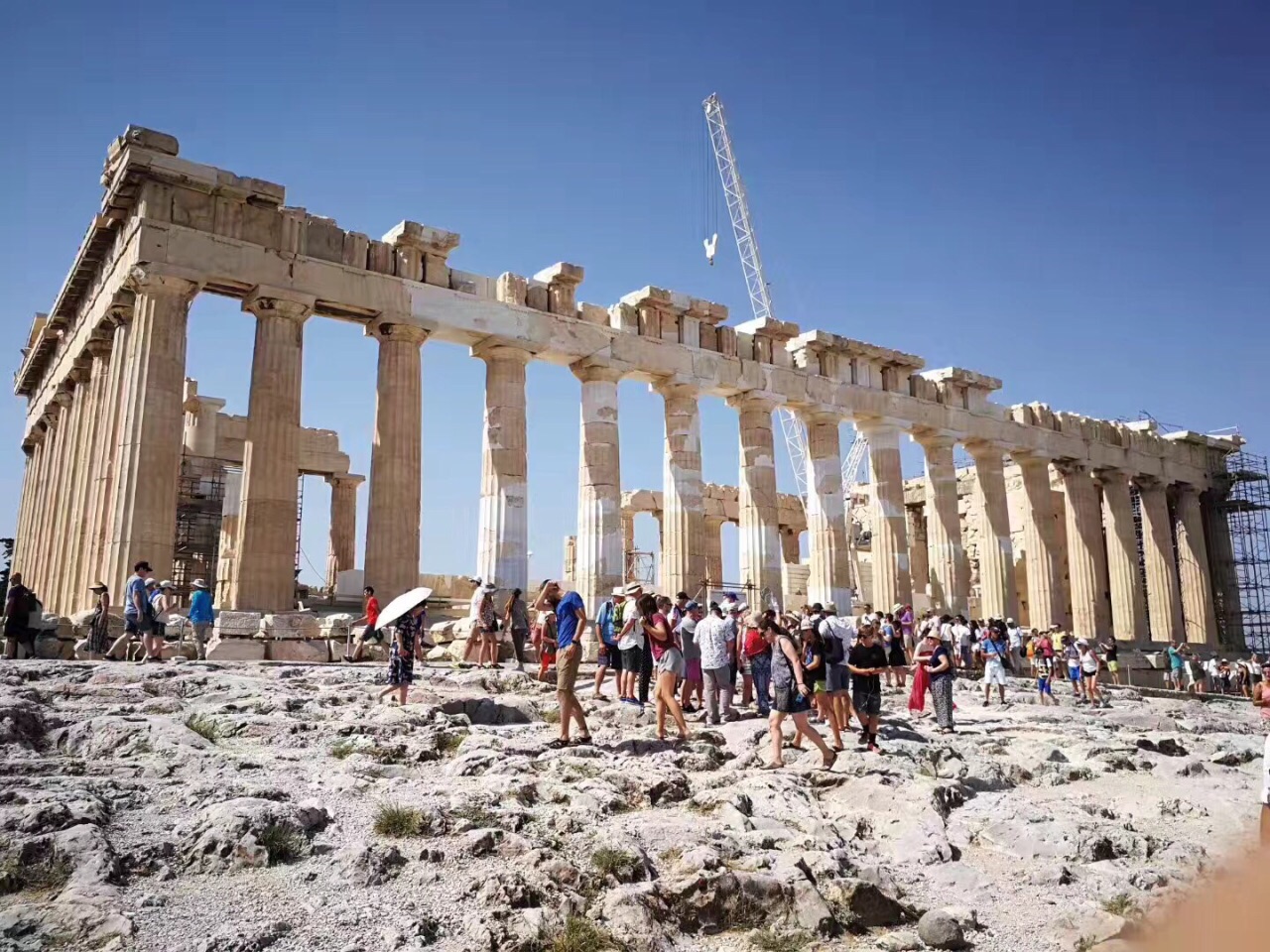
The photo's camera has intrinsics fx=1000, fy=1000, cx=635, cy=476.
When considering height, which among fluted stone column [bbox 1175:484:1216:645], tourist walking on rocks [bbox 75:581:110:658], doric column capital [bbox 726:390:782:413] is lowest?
tourist walking on rocks [bbox 75:581:110:658]

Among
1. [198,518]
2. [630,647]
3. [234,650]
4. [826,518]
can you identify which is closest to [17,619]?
[234,650]

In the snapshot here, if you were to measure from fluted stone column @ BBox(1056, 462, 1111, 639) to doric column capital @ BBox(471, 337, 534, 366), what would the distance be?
825 inches

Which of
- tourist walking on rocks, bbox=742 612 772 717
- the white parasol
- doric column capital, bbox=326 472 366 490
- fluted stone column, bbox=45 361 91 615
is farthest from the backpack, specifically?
doric column capital, bbox=326 472 366 490

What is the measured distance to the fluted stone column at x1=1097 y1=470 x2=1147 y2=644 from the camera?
1369 inches

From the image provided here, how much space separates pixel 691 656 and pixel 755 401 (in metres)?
14.3

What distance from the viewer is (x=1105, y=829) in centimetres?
900

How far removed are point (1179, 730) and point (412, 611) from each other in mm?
12781

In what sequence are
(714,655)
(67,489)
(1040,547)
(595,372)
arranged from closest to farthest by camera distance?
1. (714,655)
2. (67,489)
3. (595,372)
4. (1040,547)

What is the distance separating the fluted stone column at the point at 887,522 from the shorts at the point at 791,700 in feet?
60.9

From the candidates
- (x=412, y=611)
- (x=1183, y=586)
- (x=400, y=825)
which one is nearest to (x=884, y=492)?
(x=1183, y=586)

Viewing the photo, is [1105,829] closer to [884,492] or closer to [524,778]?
[524,778]

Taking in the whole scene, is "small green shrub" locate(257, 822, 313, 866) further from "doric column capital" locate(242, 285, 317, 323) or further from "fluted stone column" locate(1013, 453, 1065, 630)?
"fluted stone column" locate(1013, 453, 1065, 630)

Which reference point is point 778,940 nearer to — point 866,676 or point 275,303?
point 866,676

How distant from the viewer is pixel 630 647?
1357 cm
